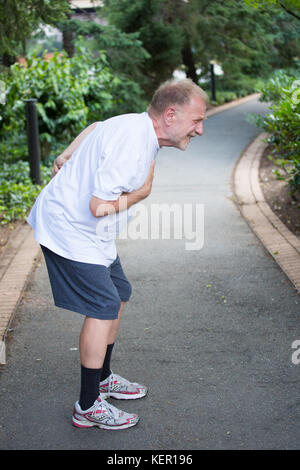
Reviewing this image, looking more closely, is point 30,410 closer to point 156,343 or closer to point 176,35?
point 156,343

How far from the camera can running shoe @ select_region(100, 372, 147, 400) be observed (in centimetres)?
342

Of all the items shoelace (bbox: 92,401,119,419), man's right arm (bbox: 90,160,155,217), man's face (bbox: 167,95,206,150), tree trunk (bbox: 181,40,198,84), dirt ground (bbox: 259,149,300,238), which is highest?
man's face (bbox: 167,95,206,150)

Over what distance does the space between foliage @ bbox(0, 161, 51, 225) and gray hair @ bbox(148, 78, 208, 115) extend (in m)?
4.69

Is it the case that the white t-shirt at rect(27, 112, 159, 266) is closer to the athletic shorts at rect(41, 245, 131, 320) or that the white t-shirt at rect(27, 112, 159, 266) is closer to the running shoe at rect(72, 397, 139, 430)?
the athletic shorts at rect(41, 245, 131, 320)

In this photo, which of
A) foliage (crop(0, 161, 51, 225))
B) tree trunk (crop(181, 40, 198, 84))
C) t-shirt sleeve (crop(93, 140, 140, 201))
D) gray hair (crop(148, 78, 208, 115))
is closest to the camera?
t-shirt sleeve (crop(93, 140, 140, 201))

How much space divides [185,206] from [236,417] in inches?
199

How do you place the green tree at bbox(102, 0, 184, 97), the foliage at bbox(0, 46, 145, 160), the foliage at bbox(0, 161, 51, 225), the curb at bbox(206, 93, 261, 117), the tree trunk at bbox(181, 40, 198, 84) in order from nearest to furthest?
1. the foliage at bbox(0, 161, 51, 225)
2. the foliage at bbox(0, 46, 145, 160)
3. the green tree at bbox(102, 0, 184, 97)
4. the curb at bbox(206, 93, 261, 117)
5. the tree trunk at bbox(181, 40, 198, 84)

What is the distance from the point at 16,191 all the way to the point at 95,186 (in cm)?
→ 559

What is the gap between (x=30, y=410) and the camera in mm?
3305

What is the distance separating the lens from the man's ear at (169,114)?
282cm

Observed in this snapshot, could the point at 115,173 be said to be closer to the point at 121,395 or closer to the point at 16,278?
the point at 121,395

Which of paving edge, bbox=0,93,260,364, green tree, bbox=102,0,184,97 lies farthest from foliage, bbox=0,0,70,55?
green tree, bbox=102,0,184,97

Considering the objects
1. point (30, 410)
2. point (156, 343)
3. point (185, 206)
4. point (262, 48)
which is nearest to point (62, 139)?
point (185, 206)

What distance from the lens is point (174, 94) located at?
2.81m
